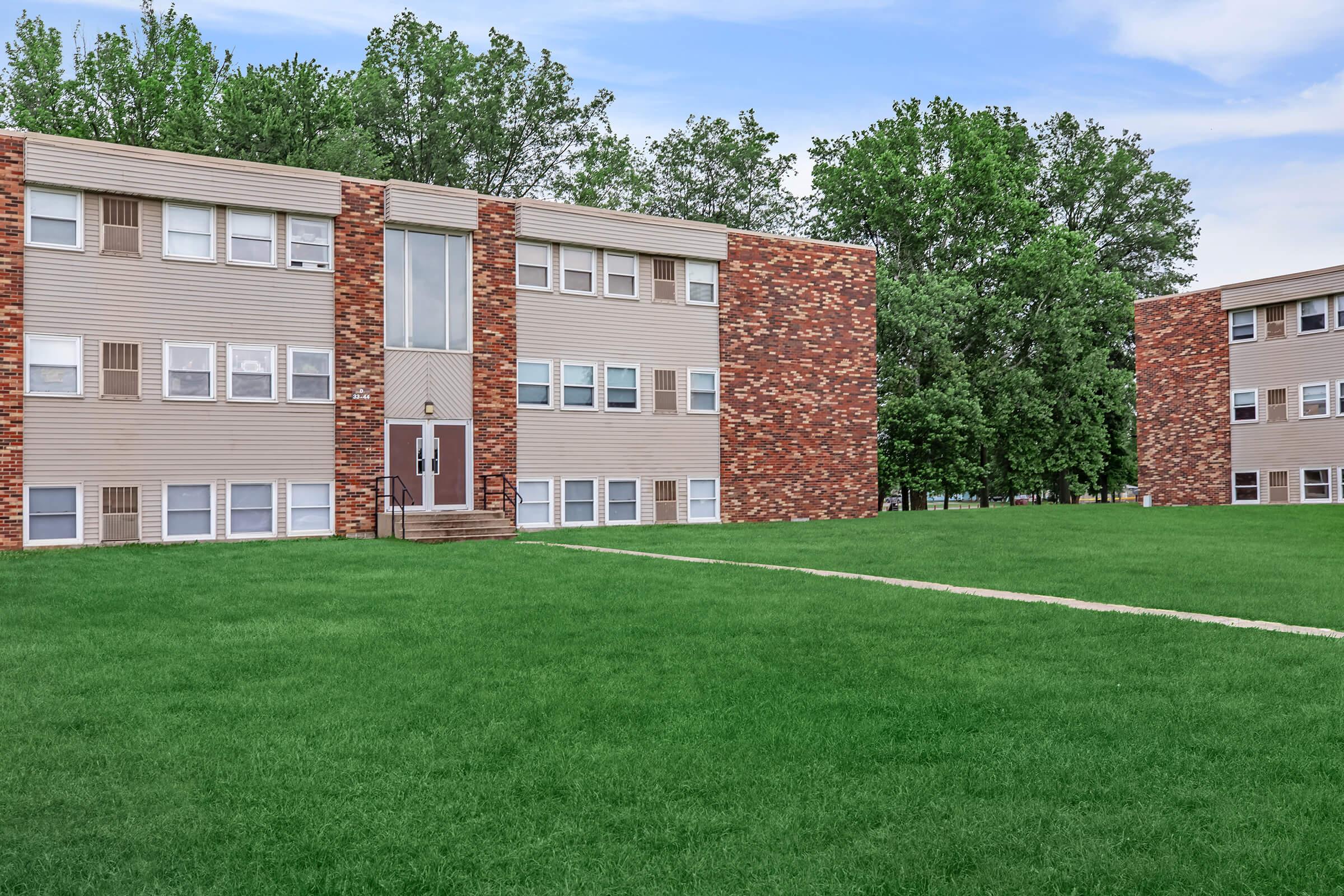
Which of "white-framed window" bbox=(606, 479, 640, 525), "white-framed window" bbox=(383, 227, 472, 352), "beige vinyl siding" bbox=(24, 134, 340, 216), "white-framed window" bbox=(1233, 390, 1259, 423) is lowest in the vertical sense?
"white-framed window" bbox=(606, 479, 640, 525)

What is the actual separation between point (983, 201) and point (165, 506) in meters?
31.0

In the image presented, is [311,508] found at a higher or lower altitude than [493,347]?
lower

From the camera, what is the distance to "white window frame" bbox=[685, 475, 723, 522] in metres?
28.5

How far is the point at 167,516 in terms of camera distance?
22125 millimetres

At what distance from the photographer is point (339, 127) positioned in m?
39.2

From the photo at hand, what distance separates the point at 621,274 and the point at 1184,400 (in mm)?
21802

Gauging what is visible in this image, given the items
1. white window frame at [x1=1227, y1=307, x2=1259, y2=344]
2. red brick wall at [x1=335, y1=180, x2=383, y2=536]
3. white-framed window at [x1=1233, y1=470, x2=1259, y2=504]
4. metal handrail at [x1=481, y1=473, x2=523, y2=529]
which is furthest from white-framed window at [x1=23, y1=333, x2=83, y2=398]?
white-framed window at [x1=1233, y1=470, x2=1259, y2=504]

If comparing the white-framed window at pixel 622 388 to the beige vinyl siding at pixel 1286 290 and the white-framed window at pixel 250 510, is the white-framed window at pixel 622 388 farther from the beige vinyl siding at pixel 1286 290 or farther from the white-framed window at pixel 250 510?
the beige vinyl siding at pixel 1286 290

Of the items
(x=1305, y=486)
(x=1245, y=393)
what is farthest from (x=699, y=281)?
(x=1305, y=486)

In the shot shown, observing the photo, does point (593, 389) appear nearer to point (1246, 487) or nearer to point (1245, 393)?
point (1245, 393)

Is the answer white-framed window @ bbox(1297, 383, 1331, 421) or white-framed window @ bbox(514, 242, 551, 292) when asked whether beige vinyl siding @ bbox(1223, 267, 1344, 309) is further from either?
white-framed window @ bbox(514, 242, 551, 292)

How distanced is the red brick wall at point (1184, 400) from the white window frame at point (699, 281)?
18.5 metres

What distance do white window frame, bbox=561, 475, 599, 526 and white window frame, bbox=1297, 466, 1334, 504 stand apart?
23.0m

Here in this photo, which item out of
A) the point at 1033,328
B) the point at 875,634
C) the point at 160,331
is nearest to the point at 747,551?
the point at 875,634
